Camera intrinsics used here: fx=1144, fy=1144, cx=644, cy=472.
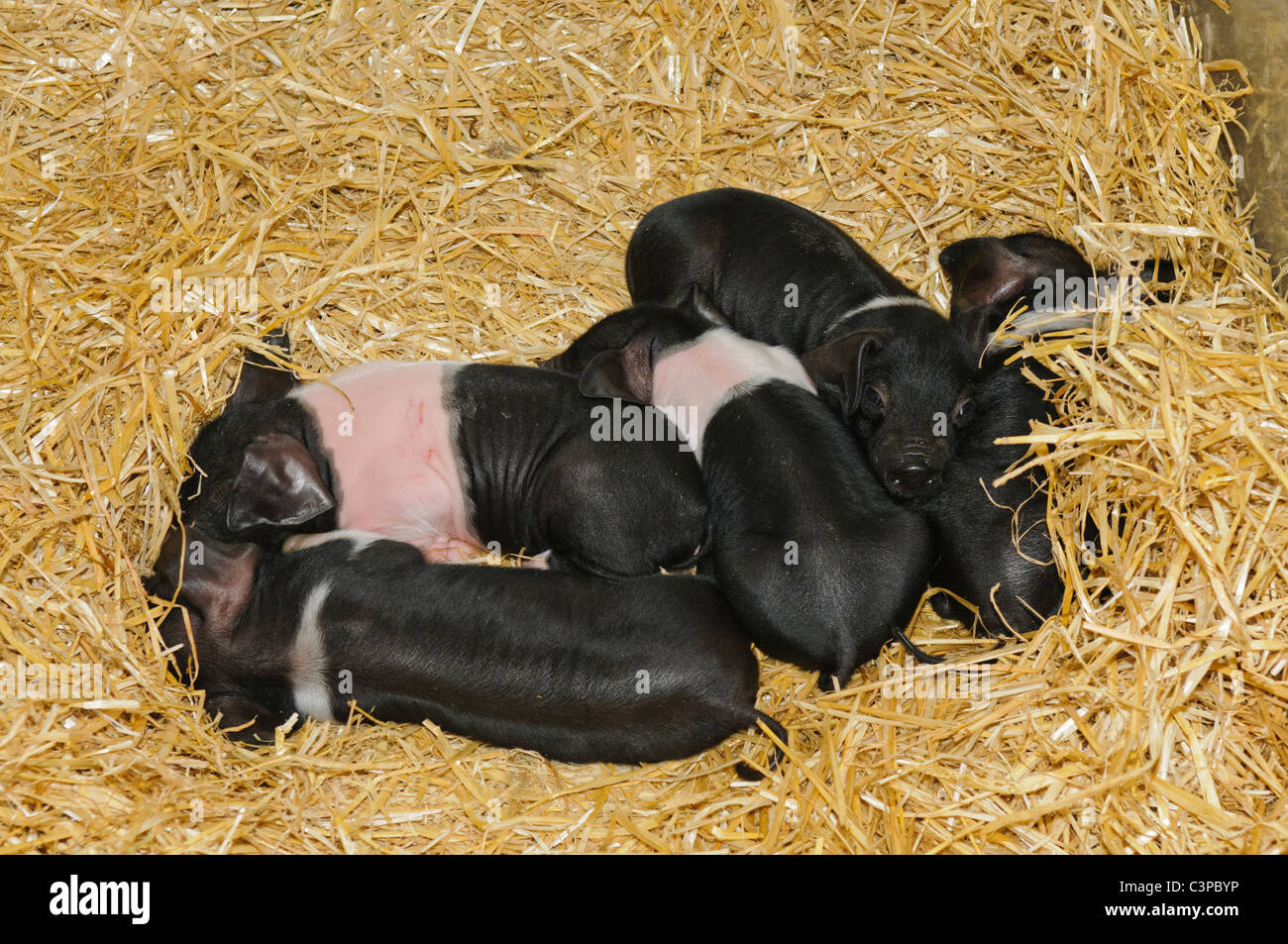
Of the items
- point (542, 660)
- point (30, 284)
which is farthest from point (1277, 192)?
point (30, 284)

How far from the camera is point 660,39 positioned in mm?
4902

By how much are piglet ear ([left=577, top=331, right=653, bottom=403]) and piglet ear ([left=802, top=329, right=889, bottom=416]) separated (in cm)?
57

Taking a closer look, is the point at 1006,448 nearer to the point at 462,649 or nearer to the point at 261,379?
the point at 462,649

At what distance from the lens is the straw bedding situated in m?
3.02

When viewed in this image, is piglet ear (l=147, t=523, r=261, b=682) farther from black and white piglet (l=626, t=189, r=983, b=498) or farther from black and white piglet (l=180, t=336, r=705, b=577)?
black and white piglet (l=626, t=189, r=983, b=498)

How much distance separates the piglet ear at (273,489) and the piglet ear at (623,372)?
0.96m

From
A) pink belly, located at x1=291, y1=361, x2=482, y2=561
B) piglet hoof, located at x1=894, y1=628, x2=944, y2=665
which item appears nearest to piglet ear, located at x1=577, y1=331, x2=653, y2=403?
pink belly, located at x1=291, y1=361, x2=482, y2=561

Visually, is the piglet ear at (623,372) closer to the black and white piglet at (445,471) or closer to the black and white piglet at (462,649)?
the black and white piglet at (445,471)

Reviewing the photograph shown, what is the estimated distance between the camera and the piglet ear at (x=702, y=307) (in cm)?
423

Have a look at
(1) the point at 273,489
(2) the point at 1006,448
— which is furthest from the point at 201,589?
(2) the point at 1006,448

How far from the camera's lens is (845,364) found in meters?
3.94

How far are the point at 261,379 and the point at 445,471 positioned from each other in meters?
0.76

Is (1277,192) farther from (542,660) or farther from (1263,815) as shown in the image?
(542,660)

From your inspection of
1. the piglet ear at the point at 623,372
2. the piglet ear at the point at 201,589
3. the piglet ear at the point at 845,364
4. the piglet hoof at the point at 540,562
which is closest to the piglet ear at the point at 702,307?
the piglet ear at the point at 623,372
